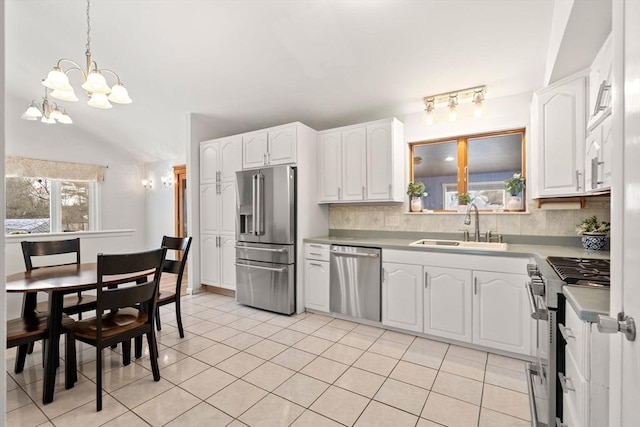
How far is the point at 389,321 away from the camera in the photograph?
115 inches

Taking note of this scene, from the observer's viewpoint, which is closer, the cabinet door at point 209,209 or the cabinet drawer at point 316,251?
the cabinet drawer at point 316,251

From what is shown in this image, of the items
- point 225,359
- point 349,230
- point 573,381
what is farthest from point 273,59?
point 573,381

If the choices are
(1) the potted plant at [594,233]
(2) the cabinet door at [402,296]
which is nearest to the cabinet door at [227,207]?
(2) the cabinet door at [402,296]

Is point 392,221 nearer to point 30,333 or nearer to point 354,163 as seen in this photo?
point 354,163

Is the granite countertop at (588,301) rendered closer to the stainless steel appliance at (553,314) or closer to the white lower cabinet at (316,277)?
the stainless steel appliance at (553,314)

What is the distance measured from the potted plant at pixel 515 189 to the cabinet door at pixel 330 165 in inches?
69.4

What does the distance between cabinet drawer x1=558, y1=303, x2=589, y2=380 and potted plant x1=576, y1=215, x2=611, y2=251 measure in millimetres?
1396

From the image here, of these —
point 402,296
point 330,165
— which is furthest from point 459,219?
point 330,165

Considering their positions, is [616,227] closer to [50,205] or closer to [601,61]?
[601,61]

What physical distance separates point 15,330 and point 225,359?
1353mm

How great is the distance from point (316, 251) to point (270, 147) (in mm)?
1399

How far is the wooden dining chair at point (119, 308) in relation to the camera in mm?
1797

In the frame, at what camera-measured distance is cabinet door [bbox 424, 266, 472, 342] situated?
8.37ft

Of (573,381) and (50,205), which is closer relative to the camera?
(573,381)
